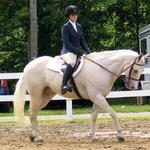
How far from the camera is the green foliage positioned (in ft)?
94.6

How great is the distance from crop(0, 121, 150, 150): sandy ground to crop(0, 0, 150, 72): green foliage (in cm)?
1450

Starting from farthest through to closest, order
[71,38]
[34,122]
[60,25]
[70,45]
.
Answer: [60,25], [34,122], [71,38], [70,45]

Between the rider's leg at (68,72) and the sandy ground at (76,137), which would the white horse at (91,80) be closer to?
the rider's leg at (68,72)

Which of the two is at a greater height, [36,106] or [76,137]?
[36,106]

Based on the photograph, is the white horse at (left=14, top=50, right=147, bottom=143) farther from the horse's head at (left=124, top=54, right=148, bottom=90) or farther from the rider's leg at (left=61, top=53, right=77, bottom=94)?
the rider's leg at (left=61, top=53, right=77, bottom=94)

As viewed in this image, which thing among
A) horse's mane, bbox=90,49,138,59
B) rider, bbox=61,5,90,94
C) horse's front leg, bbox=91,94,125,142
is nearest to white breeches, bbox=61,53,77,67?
rider, bbox=61,5,90,94

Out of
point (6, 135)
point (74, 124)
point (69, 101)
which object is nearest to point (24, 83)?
point (6, 135)

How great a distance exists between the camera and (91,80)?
415 inches

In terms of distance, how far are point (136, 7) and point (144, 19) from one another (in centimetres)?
113

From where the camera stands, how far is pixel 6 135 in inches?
488

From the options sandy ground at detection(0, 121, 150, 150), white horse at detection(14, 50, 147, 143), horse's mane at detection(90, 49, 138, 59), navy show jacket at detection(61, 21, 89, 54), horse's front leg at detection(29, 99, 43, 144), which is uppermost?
navy show jacket at detection(61, 21, 89, 54)

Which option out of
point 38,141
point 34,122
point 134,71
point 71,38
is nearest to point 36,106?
point 34,122

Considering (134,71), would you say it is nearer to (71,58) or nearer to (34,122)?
(71,58)

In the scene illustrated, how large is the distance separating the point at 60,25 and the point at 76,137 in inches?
690
